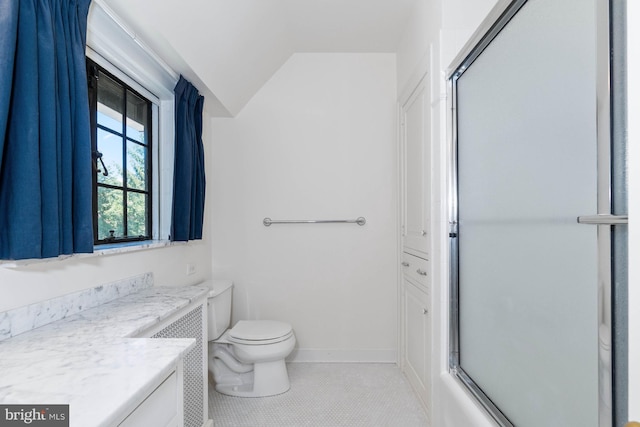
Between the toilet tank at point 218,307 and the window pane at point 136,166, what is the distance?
75 centimetres

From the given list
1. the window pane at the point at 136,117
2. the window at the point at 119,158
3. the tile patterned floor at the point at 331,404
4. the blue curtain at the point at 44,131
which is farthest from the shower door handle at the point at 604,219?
the window pane at the point at 136,117

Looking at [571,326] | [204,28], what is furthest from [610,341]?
[204,28]

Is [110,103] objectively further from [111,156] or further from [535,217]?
[535,217]

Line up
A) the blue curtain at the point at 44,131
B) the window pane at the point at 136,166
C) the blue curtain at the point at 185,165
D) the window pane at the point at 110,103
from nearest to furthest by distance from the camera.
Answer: the blue curtain at the point at 44,131 → the window pane at the point at 110,103 → the window pane at the point at 136,166 → the blue curtain at the point at 185,165

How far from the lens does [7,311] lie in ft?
3.51

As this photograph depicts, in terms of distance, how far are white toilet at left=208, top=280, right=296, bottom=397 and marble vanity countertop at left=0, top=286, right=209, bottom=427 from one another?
99cm

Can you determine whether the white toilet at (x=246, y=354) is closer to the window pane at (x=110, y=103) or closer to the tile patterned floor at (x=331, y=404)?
the tile patterned floor at (x=331, y=404)

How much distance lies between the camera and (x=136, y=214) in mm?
2023

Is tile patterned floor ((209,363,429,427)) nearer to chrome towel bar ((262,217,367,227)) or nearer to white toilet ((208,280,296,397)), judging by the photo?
white toilet ((208,280,296,397))

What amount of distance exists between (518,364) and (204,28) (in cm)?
190

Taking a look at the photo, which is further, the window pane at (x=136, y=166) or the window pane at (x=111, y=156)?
the window pane at (x=136, y=166)

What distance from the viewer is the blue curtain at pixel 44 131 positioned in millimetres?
1036

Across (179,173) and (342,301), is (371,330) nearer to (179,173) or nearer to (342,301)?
(342,301)

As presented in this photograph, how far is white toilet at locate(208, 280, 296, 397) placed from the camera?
221 cm
